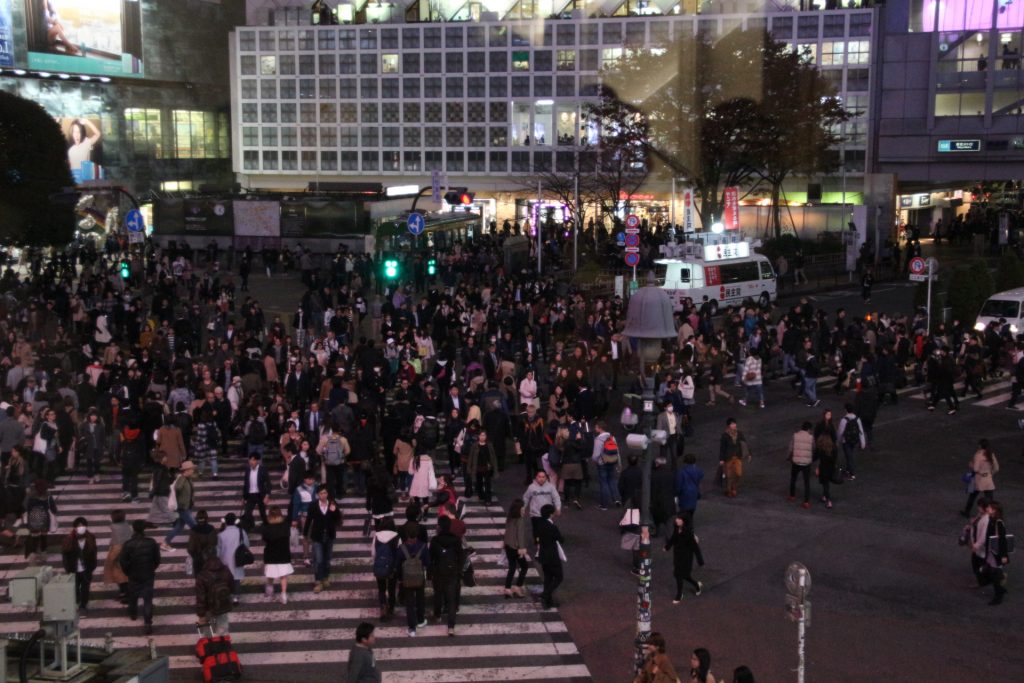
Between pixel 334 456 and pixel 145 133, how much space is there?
67.0m

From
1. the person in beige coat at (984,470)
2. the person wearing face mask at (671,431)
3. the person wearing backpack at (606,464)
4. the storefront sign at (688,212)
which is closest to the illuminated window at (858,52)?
the storefront sign at (688,212)

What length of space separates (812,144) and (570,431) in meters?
41.7

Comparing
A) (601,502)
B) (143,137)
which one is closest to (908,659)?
(601,502)

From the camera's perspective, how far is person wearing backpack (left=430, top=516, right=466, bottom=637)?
1431 centimetres

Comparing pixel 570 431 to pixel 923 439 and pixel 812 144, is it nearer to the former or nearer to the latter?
pixel 923 439

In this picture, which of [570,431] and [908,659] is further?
[570,431]

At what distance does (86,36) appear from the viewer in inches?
2945

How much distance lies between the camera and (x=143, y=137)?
264 ft

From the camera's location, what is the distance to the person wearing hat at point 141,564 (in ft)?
46.8

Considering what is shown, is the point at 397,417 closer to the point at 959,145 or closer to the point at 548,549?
the point at 548,549

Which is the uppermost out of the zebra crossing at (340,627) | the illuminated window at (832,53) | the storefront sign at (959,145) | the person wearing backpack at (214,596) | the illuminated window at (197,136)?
the illuminated window at (832,53)

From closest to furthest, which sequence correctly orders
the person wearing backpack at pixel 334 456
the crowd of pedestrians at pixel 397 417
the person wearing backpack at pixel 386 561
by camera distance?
the person wearing backpack at pixel 386 561
the crowd of pedestrians at pixel 397 417
the person wearing backpack at pixel 334 456

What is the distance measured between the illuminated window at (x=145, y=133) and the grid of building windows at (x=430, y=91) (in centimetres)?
528

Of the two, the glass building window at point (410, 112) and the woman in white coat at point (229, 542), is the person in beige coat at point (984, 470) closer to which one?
the woman in white coat at point (229, 542)
